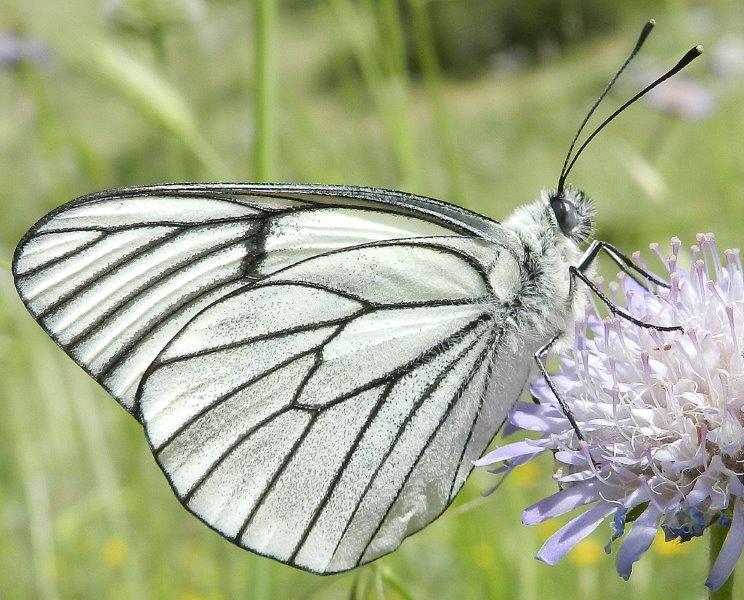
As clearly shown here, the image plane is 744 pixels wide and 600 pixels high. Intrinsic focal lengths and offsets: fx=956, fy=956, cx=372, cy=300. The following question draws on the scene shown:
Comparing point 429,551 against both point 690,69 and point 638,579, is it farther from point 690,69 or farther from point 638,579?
point 690,69

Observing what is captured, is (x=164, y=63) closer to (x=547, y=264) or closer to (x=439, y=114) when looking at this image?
(x=439, y=114)

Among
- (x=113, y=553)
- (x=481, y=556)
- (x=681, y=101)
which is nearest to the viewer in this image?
(x=481, y=556)

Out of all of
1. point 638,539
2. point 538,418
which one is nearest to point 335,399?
point 538,418

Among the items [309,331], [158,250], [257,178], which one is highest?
[257,178]

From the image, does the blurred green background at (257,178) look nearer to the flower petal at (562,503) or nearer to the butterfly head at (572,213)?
the flower petal at (562,503)

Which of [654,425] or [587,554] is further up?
[654,425]

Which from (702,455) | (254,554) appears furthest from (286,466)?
(702,455)
